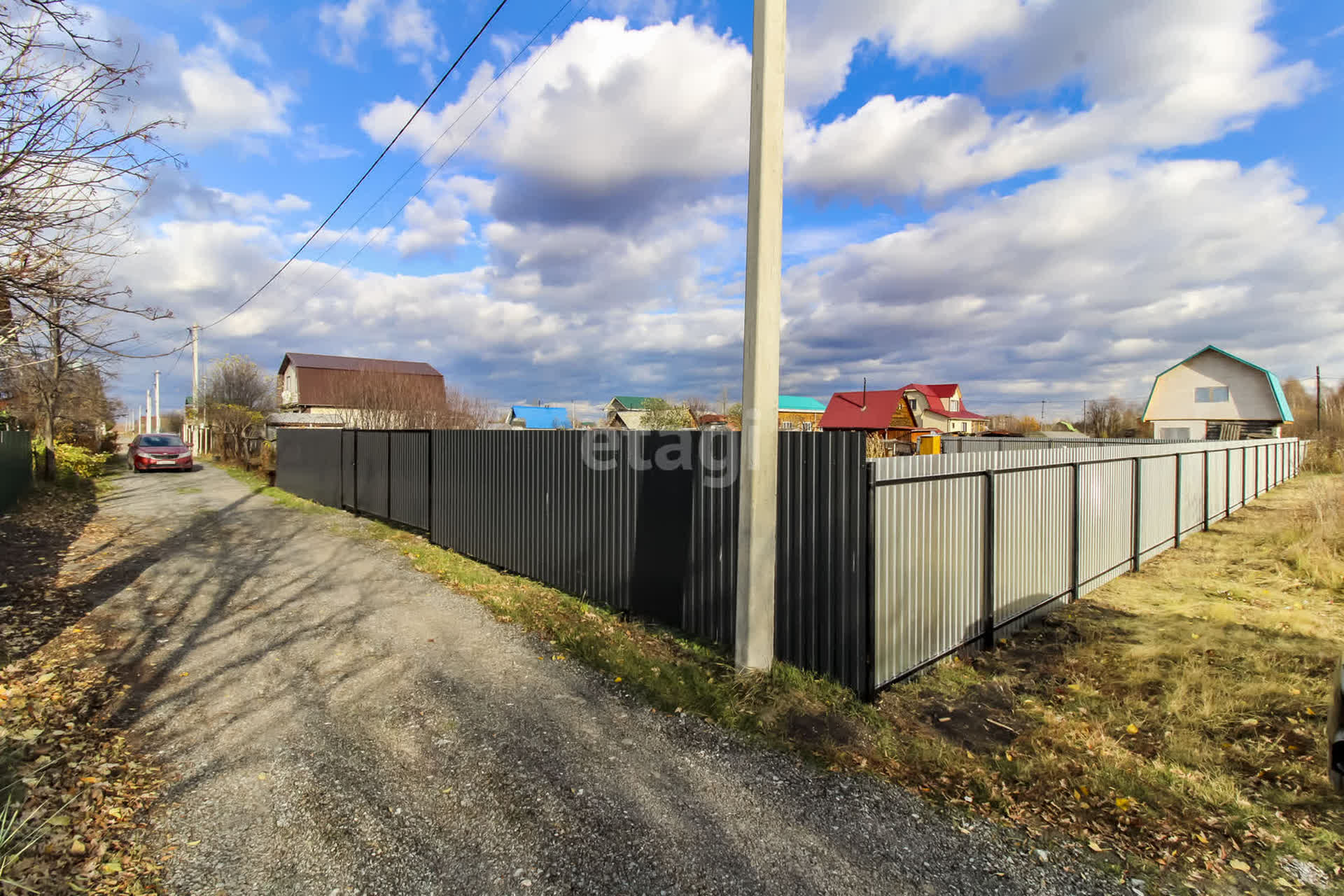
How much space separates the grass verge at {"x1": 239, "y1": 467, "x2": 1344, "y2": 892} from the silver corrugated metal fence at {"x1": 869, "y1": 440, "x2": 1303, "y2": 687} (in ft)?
1.00

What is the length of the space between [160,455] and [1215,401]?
53360 millimetres

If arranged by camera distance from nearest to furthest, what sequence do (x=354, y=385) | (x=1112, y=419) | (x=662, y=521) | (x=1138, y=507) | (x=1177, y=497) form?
(x=662, y=521) < (x=1138, y=507) < (x=1177, y=497) < (x=354, y=385) < (x=1112, y=419)

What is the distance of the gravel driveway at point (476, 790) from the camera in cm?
256

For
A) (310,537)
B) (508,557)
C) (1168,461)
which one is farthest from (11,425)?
(1168,461)

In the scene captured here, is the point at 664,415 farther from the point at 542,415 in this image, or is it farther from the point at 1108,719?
the point at 1108,719

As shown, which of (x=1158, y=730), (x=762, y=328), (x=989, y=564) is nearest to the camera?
(x=1158, y=730)

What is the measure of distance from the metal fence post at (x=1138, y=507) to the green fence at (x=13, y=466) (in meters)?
18.2

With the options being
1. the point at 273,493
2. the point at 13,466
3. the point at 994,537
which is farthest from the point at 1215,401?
the point at 13,466

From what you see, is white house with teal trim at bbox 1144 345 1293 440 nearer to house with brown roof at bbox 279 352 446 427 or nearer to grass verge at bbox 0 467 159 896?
house with brown roof at bbox 279 352 446 427

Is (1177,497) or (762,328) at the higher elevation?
(762,328)

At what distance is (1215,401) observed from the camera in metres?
37.4

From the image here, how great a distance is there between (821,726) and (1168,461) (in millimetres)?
9085

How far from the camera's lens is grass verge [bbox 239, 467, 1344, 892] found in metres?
2.92

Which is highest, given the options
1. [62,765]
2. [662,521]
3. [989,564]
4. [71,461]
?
[71,461]
